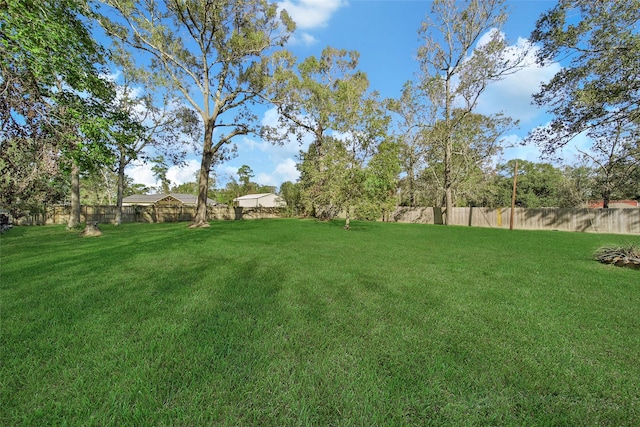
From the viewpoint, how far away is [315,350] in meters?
2.24

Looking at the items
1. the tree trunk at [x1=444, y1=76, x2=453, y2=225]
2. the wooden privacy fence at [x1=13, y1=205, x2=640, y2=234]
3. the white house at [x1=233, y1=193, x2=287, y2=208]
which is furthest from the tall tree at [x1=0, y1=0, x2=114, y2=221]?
the white house at [x1=233, y1=193, x2=287, y2=208]

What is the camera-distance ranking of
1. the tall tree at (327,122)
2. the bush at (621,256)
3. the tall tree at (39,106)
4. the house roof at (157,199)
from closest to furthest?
the tall tree at (39,106) < the bush at (621,256) < the tall tree at (327,122) < the house roof at (157,199)

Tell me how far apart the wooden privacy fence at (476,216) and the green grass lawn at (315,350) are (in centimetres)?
1753

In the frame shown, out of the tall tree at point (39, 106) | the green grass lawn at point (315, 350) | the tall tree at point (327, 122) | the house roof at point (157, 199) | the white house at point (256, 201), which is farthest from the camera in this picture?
the white house at point (256, 201)

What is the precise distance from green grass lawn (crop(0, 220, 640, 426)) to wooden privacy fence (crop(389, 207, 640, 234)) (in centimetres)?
1749

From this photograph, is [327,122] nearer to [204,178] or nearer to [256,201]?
[204,178]

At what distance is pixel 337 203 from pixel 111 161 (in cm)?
1132

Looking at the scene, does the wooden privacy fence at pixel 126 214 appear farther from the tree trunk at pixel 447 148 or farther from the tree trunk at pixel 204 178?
the tree trunk at pixel 447 148

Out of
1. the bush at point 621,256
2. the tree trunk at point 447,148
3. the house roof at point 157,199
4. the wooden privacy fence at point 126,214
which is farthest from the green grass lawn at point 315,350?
the house roof at point 157,199

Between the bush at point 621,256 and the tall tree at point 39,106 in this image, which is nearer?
the tall tree at point 39,106

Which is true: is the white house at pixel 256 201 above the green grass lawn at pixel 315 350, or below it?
above

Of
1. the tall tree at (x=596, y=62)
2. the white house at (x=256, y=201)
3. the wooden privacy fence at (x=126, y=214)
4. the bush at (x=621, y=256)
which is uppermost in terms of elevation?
the tall tree at (x=596, y=62)

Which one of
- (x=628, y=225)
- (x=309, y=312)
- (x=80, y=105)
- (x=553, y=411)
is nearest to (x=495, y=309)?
(x=553, y=411)

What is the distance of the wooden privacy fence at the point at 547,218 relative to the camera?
16.1 meters
